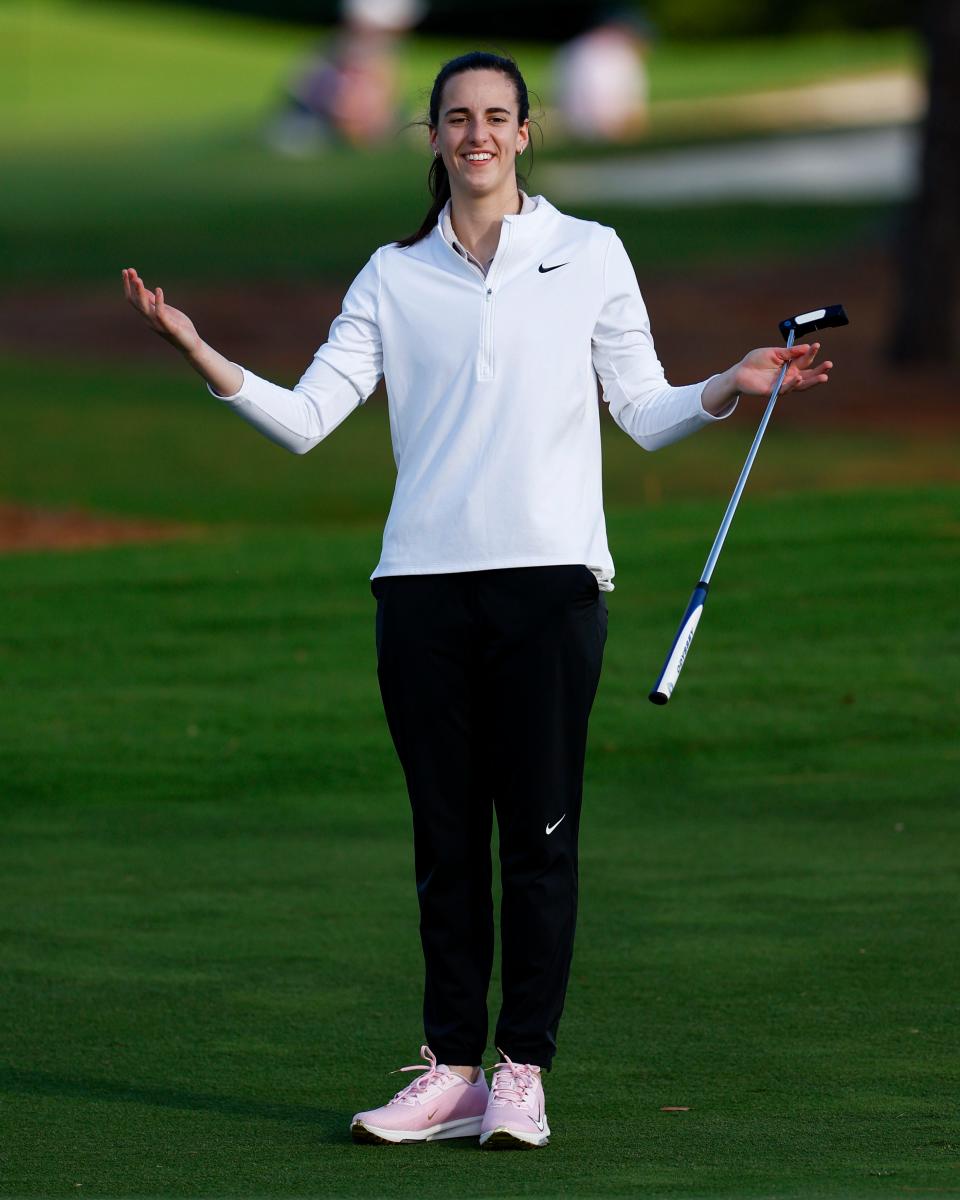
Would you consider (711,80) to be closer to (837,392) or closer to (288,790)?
(837,392)

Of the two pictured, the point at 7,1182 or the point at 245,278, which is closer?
the point at 7,1182

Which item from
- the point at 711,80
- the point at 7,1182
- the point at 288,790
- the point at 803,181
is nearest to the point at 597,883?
the point at 288,790

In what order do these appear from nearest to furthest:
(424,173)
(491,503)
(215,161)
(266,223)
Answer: (491,503)
(266,223)
(424,173)
(215,161)

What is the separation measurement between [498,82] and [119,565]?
659cm

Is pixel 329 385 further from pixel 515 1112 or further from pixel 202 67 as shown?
pixel 202 67

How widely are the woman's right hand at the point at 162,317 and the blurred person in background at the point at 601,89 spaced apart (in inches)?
1451

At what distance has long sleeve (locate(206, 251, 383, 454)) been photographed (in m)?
4.44

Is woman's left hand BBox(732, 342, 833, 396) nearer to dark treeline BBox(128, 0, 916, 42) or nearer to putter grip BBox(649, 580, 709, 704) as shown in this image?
putter grip BBox(649, 580, 709, 704)

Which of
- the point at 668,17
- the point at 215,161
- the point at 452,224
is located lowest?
the point at 452,224

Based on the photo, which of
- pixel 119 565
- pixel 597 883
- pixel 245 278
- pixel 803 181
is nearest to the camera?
pixel 597 883

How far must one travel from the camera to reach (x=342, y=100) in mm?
42469

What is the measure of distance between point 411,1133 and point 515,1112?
0.22 meters

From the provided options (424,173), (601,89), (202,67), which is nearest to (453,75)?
(424,173)

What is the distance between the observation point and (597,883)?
256 inches
